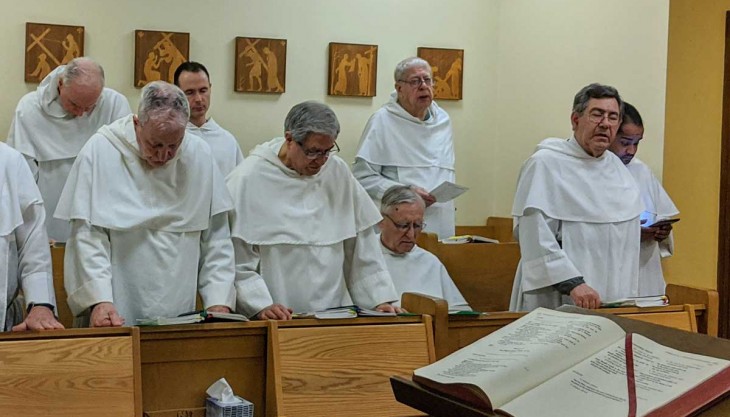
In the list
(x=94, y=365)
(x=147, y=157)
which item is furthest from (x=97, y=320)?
(x=147, y=157)

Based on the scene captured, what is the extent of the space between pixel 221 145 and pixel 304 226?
2247mm

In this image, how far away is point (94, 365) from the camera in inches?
115

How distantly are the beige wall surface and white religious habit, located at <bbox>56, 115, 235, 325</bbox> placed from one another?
3.83 metres

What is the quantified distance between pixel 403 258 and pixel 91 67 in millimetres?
2021

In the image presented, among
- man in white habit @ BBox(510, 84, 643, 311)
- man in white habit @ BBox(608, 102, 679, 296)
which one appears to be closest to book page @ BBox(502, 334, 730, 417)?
man in white habit @ BBox(510, 84, 643, 311)

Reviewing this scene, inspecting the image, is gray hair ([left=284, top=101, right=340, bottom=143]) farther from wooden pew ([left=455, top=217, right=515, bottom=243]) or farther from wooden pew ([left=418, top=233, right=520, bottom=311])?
wooden pew ([left=455, top=217, right=515, bottom=243])

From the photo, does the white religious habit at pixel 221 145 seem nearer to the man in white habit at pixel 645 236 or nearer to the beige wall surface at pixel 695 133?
the man in white habit at pixel 645 236

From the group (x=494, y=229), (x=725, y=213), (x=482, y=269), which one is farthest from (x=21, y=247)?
(x=494, y=229)

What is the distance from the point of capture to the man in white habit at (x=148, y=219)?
3318 mm

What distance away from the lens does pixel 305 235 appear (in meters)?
3.85

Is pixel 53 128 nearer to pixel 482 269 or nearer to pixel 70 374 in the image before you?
pixel 482 269

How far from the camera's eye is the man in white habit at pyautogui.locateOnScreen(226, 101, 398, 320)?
374 cm

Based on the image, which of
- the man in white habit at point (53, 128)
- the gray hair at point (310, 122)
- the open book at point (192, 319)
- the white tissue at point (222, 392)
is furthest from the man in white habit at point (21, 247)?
the man in white habit at point (53, 128)

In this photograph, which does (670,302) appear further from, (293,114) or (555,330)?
(555,330)
